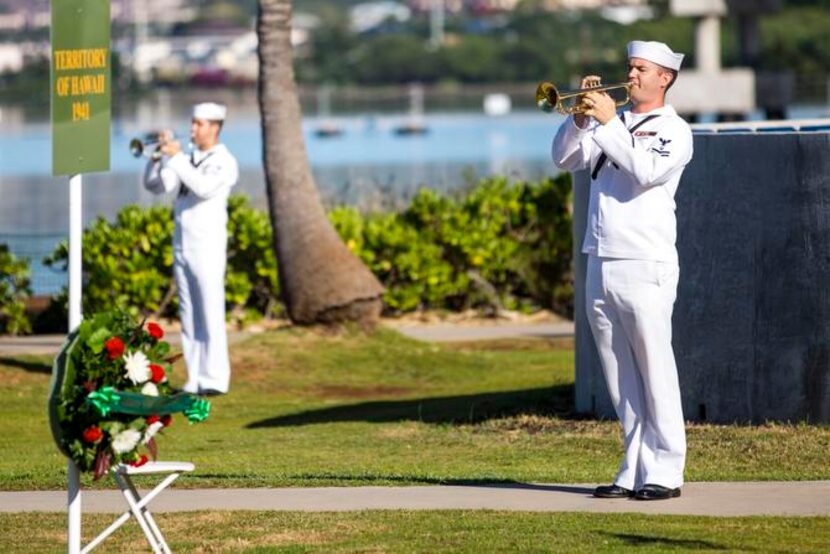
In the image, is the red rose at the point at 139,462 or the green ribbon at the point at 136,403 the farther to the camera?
the red rose at the point at 139,462

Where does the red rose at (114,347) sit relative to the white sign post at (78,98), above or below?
below

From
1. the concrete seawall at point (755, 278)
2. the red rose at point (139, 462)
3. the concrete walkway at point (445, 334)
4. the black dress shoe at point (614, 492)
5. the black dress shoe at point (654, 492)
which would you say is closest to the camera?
the red rose at point (139, 462)

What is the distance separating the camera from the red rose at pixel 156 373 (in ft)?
25.8

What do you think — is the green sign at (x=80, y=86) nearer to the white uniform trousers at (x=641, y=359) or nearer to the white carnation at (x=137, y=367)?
the white carnation at (x=137, y=367)

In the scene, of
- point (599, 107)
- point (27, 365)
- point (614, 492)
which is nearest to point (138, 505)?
point (614, 492)

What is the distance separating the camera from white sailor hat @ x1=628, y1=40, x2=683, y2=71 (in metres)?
9.37

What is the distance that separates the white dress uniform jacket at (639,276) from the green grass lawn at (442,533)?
512 mm

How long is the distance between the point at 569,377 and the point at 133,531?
669 centimetres

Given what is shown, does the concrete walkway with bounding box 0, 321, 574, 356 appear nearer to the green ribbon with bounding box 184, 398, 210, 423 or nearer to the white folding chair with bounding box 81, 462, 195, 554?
the white folding chair with bounding box 81, 462, 195, 554

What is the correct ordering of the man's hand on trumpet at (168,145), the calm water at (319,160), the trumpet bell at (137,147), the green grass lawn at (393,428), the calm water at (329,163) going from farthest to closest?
the calm water at (319,160) < the calm water at (329,163) < the trumpet bell at (137,147) < the man's hand on trumpet at (168,145) < the green grass lawn at (393,428)

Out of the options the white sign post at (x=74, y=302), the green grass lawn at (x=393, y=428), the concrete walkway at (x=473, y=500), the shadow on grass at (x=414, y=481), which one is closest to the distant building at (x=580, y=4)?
the green grass lawn at (x=393, y=428)

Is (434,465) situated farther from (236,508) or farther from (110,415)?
(110,415)

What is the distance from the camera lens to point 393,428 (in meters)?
13.0

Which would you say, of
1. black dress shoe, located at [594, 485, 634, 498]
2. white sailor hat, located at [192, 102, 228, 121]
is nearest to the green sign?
black dress shoe, located at [594, 485, 634, 498]
